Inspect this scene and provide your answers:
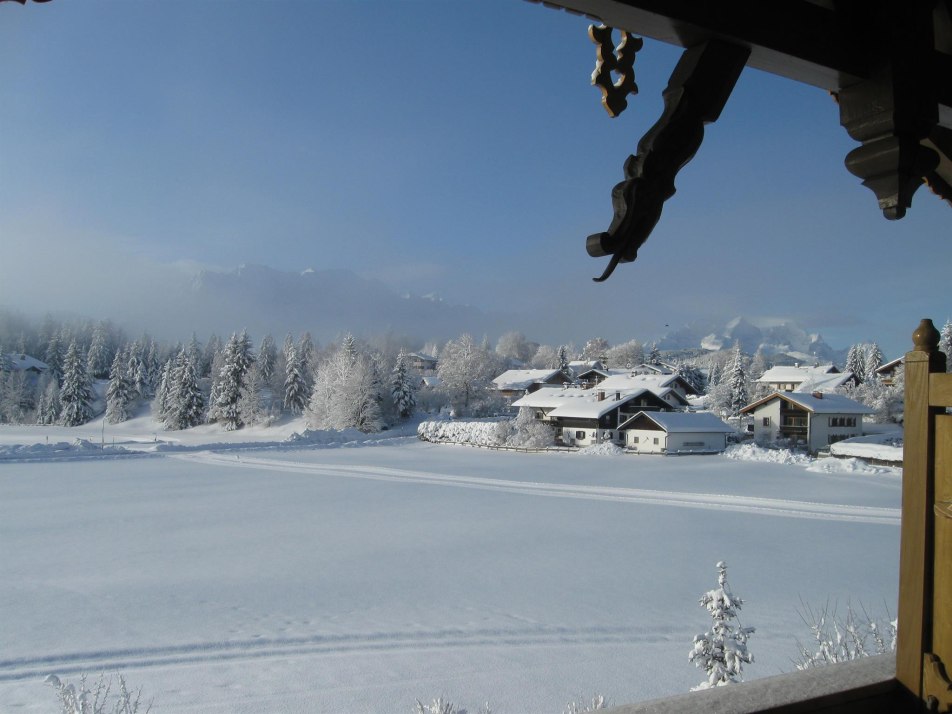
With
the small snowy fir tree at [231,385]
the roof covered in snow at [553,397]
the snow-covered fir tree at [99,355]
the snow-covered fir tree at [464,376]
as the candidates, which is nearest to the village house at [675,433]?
the roof covered in snow at [553,397]

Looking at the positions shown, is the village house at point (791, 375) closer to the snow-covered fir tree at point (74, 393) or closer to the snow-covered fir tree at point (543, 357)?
the snow-covered fir tree at point (543, 357)

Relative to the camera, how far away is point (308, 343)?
5816cm

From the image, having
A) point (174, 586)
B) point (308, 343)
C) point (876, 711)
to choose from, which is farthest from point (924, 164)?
point (308, 343)

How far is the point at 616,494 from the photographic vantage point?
70.9ft

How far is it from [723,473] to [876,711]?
2737 centimetres

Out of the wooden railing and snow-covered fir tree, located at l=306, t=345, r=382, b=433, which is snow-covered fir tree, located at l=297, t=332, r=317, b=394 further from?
the wooden railing

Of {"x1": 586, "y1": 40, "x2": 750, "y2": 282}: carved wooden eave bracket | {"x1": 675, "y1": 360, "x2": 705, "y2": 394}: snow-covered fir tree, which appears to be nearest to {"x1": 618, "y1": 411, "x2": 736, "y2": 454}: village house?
{"x1": 675, "y1": 360, "x2": 705, "y2": 394}: snow-covered fir tree

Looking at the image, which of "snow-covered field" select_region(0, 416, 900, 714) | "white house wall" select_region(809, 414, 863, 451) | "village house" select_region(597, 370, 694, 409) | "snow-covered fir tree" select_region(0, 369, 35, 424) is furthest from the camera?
"snow-covered fir tree" select_region(0, 369, 35, 424)

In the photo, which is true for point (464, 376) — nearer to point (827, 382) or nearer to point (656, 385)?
point (656, 385)

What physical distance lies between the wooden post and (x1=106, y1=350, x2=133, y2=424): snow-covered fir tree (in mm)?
57726

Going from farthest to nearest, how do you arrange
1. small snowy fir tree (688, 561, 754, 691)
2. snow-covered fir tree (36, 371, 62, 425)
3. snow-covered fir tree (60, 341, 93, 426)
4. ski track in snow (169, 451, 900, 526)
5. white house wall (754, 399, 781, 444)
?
snow-covered fir tree (36, 371, 62, 425), snow-covered fir tree (60, 341, 93, 426), white house wall (754, 399, 781, 444), ski track in snow (169, 451, 900, 526), small snowy fir tree (688, 561, 754, 691)

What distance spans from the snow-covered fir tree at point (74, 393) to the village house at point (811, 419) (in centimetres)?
4951

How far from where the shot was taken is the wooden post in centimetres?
179

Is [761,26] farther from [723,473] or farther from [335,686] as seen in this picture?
[723,473]
